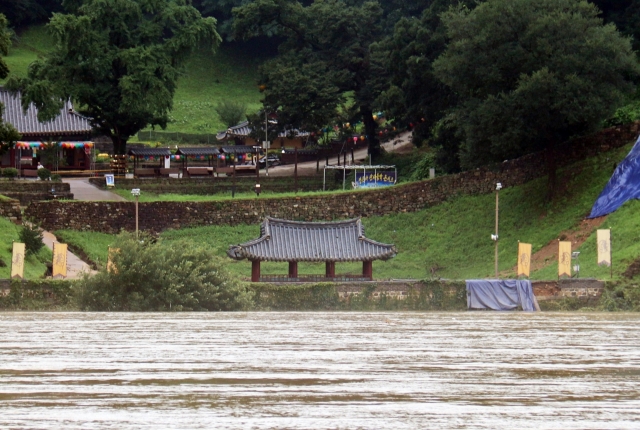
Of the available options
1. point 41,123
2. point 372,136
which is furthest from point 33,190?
point 372,136

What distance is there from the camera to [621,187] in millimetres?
39094

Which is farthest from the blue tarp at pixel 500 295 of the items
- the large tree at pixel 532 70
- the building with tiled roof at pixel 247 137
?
the building with tiled roof at pixel 247 137

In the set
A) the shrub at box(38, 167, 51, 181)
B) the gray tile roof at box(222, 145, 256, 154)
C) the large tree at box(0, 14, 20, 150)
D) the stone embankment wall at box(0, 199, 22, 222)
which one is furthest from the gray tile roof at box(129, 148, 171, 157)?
the large tree at box(0, 14, 20, 150)

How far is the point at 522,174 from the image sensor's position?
44.8 m

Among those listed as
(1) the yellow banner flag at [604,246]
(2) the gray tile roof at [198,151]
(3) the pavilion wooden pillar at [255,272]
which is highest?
(2) the gray tile roof at [198,151]

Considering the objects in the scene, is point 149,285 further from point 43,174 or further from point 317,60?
point 317,60

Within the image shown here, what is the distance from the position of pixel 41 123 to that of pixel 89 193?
31.4 ft

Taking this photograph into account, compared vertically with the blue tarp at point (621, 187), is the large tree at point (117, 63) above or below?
above

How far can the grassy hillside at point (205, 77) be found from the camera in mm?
79500

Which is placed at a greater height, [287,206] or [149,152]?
[149,152]

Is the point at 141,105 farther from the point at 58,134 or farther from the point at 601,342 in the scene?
the point at 601,342

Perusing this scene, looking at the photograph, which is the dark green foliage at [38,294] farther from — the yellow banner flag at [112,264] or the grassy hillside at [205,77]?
the grassy hillside at [205,77]

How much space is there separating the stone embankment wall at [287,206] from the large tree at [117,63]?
304 inches

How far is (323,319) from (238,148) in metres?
40.5
